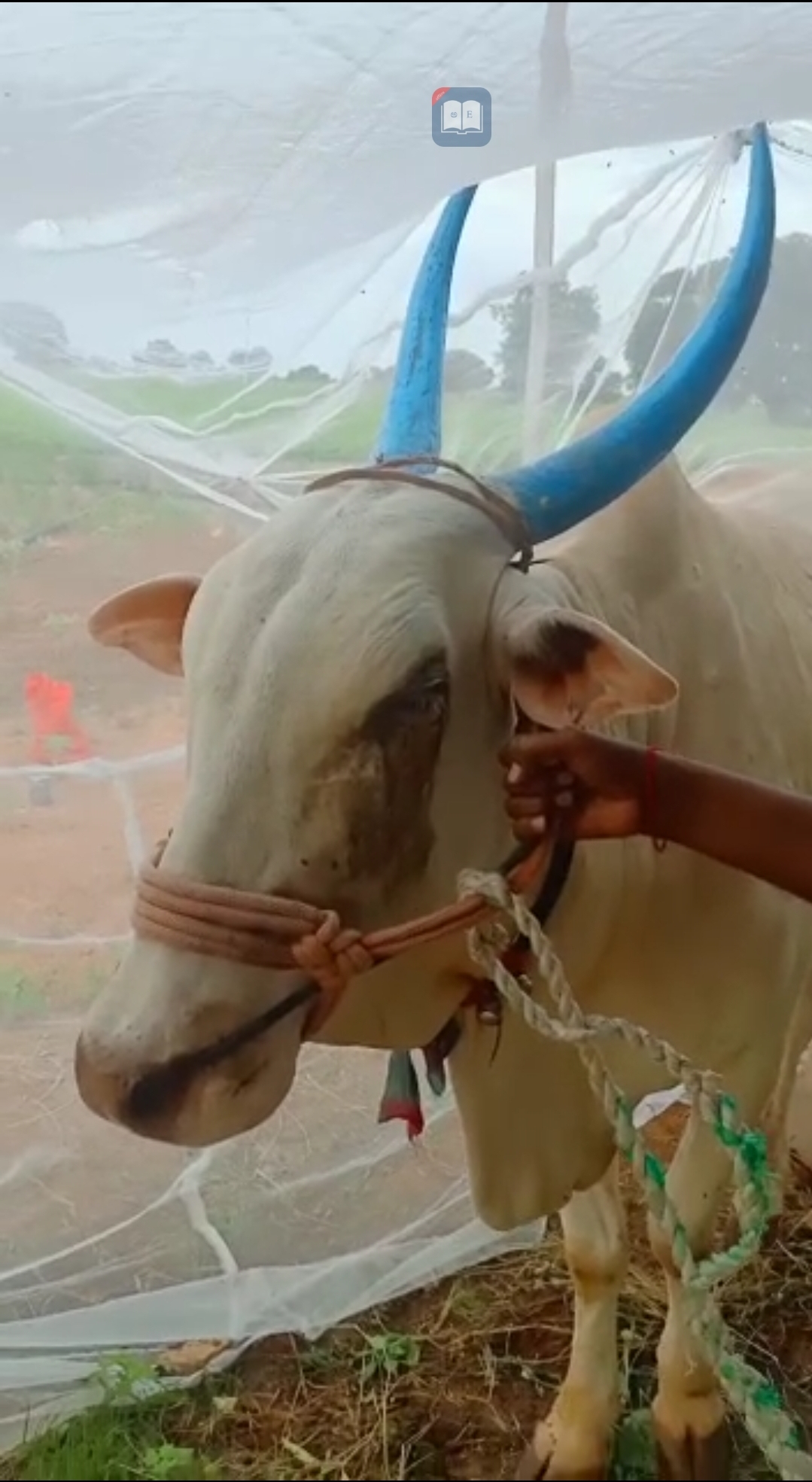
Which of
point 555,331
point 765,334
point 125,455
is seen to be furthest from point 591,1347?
point 765,334

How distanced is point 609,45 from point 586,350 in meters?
0.80

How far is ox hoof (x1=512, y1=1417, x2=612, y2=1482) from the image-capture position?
2.20 meters

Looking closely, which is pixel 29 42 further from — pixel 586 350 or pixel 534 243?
pixel 586 350

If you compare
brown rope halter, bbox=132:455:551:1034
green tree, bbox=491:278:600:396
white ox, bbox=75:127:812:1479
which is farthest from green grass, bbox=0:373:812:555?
brown rope halter, bbox=132:455:551:1034

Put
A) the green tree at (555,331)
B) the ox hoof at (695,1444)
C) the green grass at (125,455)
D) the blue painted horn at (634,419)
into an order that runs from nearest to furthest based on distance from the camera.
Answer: the blue painted horn at (634,419) → the ox hoof at (695,1444) → the green grass at (125,455) → the green tree at (555,331)

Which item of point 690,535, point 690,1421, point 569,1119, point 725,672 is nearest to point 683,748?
point 725,672

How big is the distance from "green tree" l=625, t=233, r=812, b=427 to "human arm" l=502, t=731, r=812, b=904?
1574 mm

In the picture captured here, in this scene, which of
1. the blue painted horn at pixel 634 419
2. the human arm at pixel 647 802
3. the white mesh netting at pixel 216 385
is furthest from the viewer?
the white mesh netting at pixel 216 385

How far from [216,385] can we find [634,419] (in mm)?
1031

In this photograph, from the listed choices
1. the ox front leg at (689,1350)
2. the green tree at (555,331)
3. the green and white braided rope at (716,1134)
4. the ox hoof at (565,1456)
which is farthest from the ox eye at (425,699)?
the green tree at (555,331)

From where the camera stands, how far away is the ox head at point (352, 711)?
1526 millimetres

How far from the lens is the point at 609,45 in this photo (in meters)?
2.35

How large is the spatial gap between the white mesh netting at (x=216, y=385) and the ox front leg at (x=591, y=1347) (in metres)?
0.53

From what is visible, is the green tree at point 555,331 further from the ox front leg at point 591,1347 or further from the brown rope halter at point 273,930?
the brown rope halter at point 273,930
